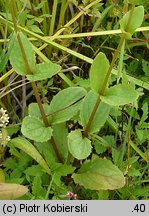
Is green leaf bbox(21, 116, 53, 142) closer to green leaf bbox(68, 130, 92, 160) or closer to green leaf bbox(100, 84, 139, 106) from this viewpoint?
green leaf bbox(68, 130, 92, 160)

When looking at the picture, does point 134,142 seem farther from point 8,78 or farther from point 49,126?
point 8,78

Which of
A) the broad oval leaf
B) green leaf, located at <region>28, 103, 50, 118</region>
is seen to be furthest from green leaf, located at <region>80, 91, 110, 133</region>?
the broad oval leaf

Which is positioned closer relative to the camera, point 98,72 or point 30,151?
point 98,72

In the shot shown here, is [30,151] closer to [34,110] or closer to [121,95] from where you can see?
[34,110]

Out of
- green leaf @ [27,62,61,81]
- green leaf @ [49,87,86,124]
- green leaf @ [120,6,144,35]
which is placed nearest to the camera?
green leaf @ [120,6,144,35]

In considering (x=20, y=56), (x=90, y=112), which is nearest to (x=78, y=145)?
(x=90, y=112)
